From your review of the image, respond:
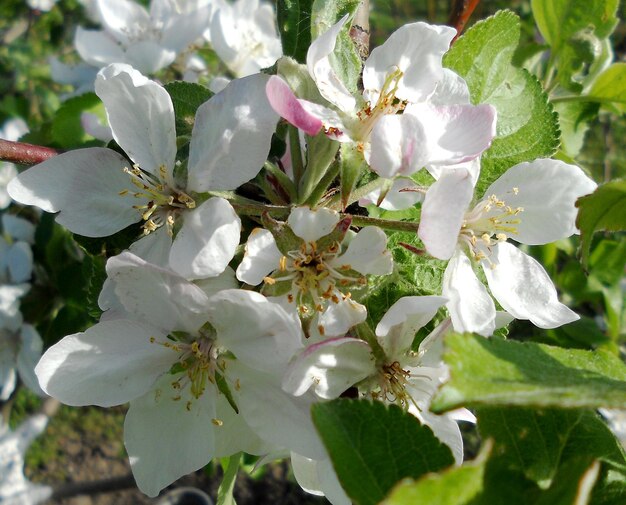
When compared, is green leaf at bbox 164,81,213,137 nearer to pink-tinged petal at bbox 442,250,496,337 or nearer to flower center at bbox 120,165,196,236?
flower center at bbox 120,165,196,236

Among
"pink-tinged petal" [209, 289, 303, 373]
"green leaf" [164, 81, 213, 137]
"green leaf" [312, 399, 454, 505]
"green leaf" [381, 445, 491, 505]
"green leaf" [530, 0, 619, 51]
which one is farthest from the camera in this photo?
"green leaf" [530, 0, 619, 51]

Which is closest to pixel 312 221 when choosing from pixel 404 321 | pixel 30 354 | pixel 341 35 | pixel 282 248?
pixel 282 248

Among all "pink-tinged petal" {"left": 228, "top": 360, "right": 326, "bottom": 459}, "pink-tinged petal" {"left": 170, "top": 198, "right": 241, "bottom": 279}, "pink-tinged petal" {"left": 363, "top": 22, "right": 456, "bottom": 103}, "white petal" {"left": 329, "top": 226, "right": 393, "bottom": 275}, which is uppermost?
"pink-tinged petal" {"left": 363, "top": 22, "right": 456, "bottom": 103}

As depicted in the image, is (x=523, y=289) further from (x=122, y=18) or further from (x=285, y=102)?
(x=122, y=18)

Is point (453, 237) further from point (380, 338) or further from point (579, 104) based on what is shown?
point (579, 104)

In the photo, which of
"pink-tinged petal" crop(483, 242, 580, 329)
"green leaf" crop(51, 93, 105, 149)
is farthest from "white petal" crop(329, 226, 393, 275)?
"green leaf" crop(51, 93, 105, 149)

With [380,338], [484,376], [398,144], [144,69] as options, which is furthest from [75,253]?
[484,376]
